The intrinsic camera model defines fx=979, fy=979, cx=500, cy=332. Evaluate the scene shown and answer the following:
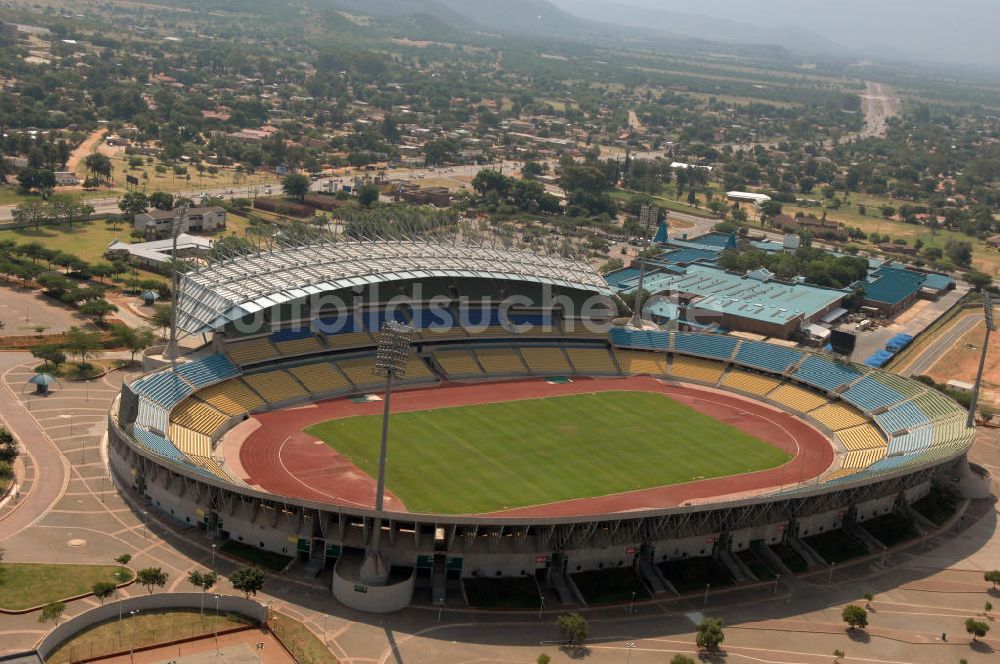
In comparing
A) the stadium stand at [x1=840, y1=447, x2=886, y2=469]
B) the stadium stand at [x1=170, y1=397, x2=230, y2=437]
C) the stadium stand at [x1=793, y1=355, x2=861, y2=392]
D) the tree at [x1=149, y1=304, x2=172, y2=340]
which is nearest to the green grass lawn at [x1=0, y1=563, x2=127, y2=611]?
the stadium stand at [x1=170, y1=397, x2=230, y2=437]

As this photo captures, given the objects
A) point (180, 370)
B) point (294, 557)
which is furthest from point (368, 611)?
point (180, 370)

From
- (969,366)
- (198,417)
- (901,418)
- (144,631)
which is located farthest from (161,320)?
(969,366)

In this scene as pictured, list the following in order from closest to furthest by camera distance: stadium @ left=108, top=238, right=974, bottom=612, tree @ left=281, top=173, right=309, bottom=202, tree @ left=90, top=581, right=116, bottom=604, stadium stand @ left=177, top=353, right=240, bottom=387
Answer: tree @ left=90, top=581, right=116, bottom=604
stadium @ left=108, top=238, right=974, bottom=612
stadium stand @ left=177, top=353, right=240, bottom=387
tree @ left=281, top=173, right=309, bottom=202

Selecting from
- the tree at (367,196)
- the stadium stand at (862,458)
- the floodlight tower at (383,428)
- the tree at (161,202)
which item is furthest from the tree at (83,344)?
the tree at (367,196)

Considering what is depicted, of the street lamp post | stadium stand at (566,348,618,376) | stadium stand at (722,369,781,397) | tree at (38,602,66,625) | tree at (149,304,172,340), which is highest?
tree at (38,602,66,625)

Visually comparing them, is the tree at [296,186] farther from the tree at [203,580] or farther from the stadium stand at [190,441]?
the tree at [203,580]

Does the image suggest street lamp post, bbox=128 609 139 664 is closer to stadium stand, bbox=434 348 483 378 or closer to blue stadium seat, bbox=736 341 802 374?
stadium stand, bbox=434 348 483 378

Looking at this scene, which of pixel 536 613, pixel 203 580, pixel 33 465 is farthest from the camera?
pixel 33 465

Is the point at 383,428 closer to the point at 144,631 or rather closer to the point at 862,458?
the point at 144,631
